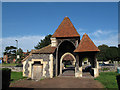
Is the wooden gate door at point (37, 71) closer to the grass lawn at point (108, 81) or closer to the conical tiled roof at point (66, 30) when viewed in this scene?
the conical tiled roof at point (66, 30)

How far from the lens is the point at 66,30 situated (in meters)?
20.0

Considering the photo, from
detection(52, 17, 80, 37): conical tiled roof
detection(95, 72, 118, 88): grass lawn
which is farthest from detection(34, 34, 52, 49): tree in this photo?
detection(95, 72, 118, 88): grass lawn

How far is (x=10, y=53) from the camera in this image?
2235 inches

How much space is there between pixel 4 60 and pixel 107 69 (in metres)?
53.9

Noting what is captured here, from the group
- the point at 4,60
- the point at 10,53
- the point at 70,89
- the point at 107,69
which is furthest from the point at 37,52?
the point at 4,60

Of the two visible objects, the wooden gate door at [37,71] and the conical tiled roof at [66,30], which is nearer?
the wooden gate door at [37,71]

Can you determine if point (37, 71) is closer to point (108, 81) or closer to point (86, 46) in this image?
point (86, 46)

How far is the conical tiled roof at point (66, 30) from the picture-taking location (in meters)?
19.1

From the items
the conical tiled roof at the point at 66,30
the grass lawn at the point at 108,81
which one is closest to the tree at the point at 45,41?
the conical tiled roof at the point at 66,30

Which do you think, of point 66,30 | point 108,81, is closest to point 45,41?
point 66,30

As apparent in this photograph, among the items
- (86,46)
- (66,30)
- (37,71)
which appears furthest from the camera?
(66,30)

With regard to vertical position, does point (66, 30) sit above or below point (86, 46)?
above

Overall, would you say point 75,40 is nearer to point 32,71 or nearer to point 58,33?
point 58,33

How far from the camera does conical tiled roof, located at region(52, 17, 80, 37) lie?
1908 centimetres
